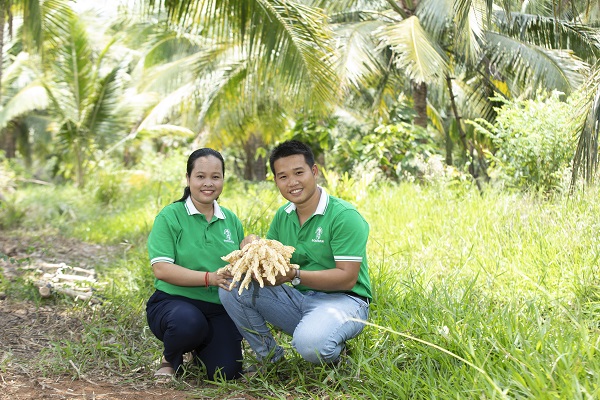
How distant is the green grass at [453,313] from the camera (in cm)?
283

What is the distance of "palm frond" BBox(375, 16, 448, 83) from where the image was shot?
8844 millimetres

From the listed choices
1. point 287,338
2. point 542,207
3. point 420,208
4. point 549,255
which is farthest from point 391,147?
point 287,338

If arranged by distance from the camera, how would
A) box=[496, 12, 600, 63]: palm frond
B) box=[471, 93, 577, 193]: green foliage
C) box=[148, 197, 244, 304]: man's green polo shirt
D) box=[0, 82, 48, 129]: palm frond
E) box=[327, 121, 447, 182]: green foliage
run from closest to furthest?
1. box=[148, 197, 244, 304]: man's green polo shirt
2. box=[471, 93, 577, 193]: green foliage
3. box=[327, 121, 447, 182]: green foliage
4. box=[496, 12, 600, 63]: palm frond
5. box=[0, 82, 48, 129]: palm frond

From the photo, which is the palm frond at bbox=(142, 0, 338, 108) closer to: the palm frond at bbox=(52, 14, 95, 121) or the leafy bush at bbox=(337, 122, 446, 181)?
the leafy bush at bbox=(337, 122, 446, 181)

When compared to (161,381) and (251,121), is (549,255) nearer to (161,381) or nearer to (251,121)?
(161,381)

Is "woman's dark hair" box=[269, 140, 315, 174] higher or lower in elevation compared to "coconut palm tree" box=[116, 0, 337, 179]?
lower

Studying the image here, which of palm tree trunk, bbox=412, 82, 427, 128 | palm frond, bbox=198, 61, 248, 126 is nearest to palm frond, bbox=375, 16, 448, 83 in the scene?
palm tree trunk, bbox=412, 82, 427, 128

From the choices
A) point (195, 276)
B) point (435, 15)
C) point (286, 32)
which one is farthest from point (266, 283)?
point (435, 15)

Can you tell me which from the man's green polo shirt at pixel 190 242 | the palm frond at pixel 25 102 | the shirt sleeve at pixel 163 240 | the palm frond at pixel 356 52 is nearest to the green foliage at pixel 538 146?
the palm frond at pixel 356 52

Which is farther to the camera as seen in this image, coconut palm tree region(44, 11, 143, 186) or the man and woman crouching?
coconut palm tree region(44, 11, 143, 186)

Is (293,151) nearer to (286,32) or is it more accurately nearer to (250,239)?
(250,239)

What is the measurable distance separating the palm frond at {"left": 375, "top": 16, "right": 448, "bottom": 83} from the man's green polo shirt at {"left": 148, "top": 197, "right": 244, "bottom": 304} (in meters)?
5.38

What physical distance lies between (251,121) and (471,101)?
14.5 feet

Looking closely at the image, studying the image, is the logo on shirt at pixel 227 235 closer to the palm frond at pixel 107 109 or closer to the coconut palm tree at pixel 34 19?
the coconut palm tree at pixel 34 19
